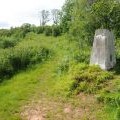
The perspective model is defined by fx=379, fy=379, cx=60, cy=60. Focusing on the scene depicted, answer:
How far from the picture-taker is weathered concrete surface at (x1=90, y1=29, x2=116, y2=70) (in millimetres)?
22844

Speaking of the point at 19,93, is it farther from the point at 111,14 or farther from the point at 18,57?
the point at 111,14

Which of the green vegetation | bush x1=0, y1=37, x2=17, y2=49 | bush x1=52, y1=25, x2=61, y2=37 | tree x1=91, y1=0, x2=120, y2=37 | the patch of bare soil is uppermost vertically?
tree x1=91, y1=0, x2=120, y2=37

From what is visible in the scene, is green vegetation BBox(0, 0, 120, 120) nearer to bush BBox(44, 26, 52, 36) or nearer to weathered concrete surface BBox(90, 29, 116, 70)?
weathered concrete surface BBox(90, 29, 116, 70)

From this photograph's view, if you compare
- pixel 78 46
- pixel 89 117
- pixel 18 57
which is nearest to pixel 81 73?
pixel 89 117

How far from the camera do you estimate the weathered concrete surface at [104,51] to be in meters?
22.8

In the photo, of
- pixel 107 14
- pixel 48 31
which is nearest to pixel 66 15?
pixel 48 31

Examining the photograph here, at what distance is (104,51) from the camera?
22.9 metres

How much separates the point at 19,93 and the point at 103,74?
4.92 m

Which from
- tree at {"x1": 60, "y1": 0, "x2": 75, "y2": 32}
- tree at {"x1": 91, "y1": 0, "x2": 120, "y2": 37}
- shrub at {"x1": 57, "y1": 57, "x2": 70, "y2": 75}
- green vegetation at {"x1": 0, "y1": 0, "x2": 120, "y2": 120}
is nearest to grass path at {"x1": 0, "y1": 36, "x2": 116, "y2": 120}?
green vegetation at {"x1": 0, "y1": 0, "x2": 120, "y2": 120}

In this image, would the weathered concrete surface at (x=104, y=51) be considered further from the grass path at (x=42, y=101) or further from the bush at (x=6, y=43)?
the bush at (x=6, y=43)

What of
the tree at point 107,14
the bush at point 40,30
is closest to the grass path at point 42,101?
the tree at point 107,14

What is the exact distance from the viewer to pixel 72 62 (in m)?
25.5

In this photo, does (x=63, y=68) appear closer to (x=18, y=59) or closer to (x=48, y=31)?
(x=18, y=59)

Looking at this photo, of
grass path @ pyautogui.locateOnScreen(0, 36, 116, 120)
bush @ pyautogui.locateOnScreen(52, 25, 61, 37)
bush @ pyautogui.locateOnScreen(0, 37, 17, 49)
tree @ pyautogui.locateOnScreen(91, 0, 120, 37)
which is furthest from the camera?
bush @ pyautogui.locateOnScreen(52, 25, 61, 37)
